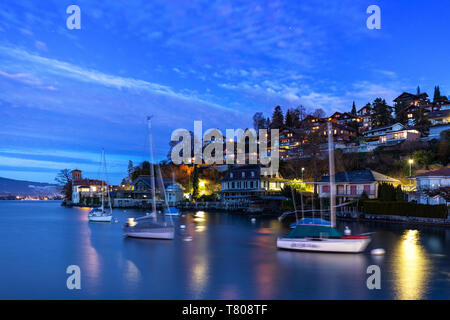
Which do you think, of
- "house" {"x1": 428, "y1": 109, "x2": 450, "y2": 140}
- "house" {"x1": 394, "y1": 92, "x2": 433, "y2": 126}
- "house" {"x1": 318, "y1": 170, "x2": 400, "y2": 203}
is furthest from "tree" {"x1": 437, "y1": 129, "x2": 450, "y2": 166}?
"house" {"x1": 394, "y1": 92, "x2": 433, "y2": 126}

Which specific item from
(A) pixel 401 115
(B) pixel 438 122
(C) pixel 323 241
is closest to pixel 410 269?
(C) pixel 323 241

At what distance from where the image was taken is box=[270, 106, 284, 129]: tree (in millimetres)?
137337

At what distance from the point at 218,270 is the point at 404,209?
126ft

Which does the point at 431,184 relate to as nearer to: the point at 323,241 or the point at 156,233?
the point at 323,241

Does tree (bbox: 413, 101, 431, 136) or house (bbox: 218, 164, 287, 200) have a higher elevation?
tree (bbox: 413, 101, 431, 136)

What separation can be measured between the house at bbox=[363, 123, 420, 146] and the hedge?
4027cm

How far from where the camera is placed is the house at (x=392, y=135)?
297ft

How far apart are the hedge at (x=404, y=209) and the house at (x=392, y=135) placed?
132 feet

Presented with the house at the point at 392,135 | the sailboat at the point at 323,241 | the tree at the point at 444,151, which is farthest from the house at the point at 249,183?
the sailboat at the point at 323,241

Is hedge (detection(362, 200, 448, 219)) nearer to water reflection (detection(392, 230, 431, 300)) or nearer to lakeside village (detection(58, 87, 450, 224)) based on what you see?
lakeside village (detection(58, 87, 450, 224))

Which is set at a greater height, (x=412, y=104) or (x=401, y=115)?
(x=412, y=104)

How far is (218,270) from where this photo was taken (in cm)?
2456

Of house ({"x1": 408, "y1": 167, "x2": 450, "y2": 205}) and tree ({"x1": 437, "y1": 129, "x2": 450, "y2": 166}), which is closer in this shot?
house ({"x1": 408, "y1": 167, "x2": 450, "y2": 205})
